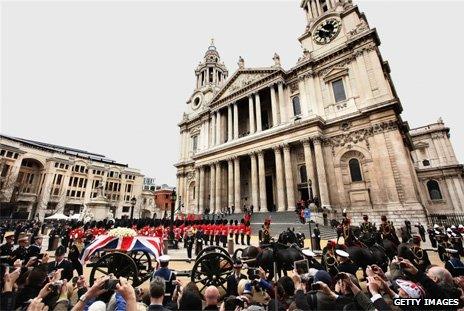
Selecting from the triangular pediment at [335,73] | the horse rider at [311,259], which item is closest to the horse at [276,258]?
the horse rider at [311,259]

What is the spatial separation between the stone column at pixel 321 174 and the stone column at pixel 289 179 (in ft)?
9.66

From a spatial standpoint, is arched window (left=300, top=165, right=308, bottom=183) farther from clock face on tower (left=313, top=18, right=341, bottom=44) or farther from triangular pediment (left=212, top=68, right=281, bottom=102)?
clock face on tower (left=313, top=18, right=341, bottom=44)

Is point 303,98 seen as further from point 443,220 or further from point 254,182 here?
point 443,220

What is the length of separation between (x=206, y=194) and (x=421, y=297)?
1244 inches

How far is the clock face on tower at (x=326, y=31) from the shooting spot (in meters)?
28.6

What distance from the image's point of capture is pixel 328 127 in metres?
25.3

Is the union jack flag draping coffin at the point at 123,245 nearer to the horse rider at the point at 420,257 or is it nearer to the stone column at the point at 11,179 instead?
the horse rider at the point at 420,257

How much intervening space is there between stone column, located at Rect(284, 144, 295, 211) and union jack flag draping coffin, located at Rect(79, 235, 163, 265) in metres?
19.0

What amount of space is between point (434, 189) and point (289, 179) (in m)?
30.5

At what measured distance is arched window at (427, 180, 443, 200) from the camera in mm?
36219

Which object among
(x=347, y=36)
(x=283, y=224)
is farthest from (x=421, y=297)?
(x=347, y=36)

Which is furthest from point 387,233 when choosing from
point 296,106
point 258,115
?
point 258,115

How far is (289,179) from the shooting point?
977 inches

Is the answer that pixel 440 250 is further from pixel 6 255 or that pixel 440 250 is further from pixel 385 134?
pixel 6 255
